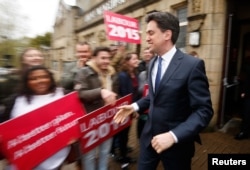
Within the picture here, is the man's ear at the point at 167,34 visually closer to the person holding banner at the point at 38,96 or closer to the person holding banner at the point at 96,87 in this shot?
the person holding banner at the point at 96,87

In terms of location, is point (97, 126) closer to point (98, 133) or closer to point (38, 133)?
point (98, 133)

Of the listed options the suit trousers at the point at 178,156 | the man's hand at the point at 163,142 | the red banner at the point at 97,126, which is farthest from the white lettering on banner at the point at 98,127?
the man's hand at the point at 163,142

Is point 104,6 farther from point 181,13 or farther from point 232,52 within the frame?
point 232,52

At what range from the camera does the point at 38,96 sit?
2.50m

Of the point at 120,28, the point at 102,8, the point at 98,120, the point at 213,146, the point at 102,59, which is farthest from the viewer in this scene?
the point at 102,8

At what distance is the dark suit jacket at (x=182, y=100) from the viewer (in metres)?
1.90

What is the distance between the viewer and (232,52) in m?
6.66

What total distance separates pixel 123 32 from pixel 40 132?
4.52m

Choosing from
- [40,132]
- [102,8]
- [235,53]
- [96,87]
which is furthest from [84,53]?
[102,8]

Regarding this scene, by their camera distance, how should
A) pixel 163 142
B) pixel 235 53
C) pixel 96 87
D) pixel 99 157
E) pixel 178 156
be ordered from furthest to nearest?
pixel 235 53
pixel 99 157
pixel 96 87
pixel 178 156
pixel 163 142

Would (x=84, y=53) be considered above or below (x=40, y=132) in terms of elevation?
above

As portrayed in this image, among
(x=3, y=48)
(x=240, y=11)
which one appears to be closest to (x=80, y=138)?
(x=240, y=11)

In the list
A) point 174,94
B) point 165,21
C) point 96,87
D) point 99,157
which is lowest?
point 99,157

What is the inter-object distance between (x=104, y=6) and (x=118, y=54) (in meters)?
11.3
